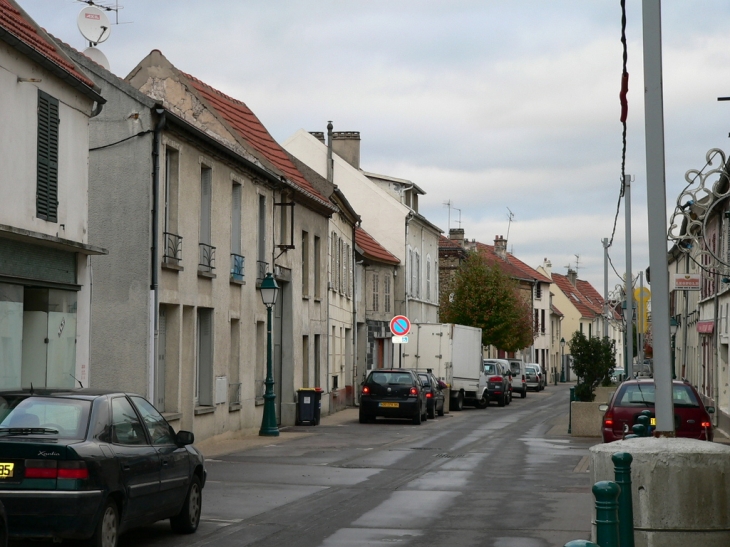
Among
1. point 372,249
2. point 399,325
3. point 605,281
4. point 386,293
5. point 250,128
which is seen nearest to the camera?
point 250,128

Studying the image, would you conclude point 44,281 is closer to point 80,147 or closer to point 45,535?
point 80,147

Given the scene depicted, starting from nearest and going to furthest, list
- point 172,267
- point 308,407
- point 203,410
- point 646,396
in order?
1. point 646,396
2. point 172,267
3. point 203,410
4. point 308,407

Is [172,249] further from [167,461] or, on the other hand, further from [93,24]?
[167,461]

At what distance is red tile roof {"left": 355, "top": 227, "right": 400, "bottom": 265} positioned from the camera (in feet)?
147

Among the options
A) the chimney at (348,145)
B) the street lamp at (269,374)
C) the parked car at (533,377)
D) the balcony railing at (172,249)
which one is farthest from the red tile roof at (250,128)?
the parked car at (533,377)

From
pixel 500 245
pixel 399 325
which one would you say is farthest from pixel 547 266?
pixel 399 325

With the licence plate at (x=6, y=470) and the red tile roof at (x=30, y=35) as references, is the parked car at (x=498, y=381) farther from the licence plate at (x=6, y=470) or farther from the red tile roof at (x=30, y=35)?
the licence plate at (x=6, y=470)

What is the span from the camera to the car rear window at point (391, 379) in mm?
31562

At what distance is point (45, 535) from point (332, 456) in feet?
39.9

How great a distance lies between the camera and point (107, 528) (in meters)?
8.97

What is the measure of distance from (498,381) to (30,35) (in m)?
33.3

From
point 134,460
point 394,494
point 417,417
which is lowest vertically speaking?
point 394,494

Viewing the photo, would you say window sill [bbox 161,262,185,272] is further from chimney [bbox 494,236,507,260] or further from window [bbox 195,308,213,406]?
chimney [bbox 494,236,507,260]

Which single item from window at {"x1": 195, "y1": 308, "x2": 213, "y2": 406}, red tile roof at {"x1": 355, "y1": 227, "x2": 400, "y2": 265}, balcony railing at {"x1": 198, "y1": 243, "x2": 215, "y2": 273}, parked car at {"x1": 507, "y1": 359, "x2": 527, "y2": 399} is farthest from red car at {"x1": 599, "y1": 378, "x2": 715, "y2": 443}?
parked car at {"x1": 507, "y1": 359, "x2": 527, "y2": 399}
